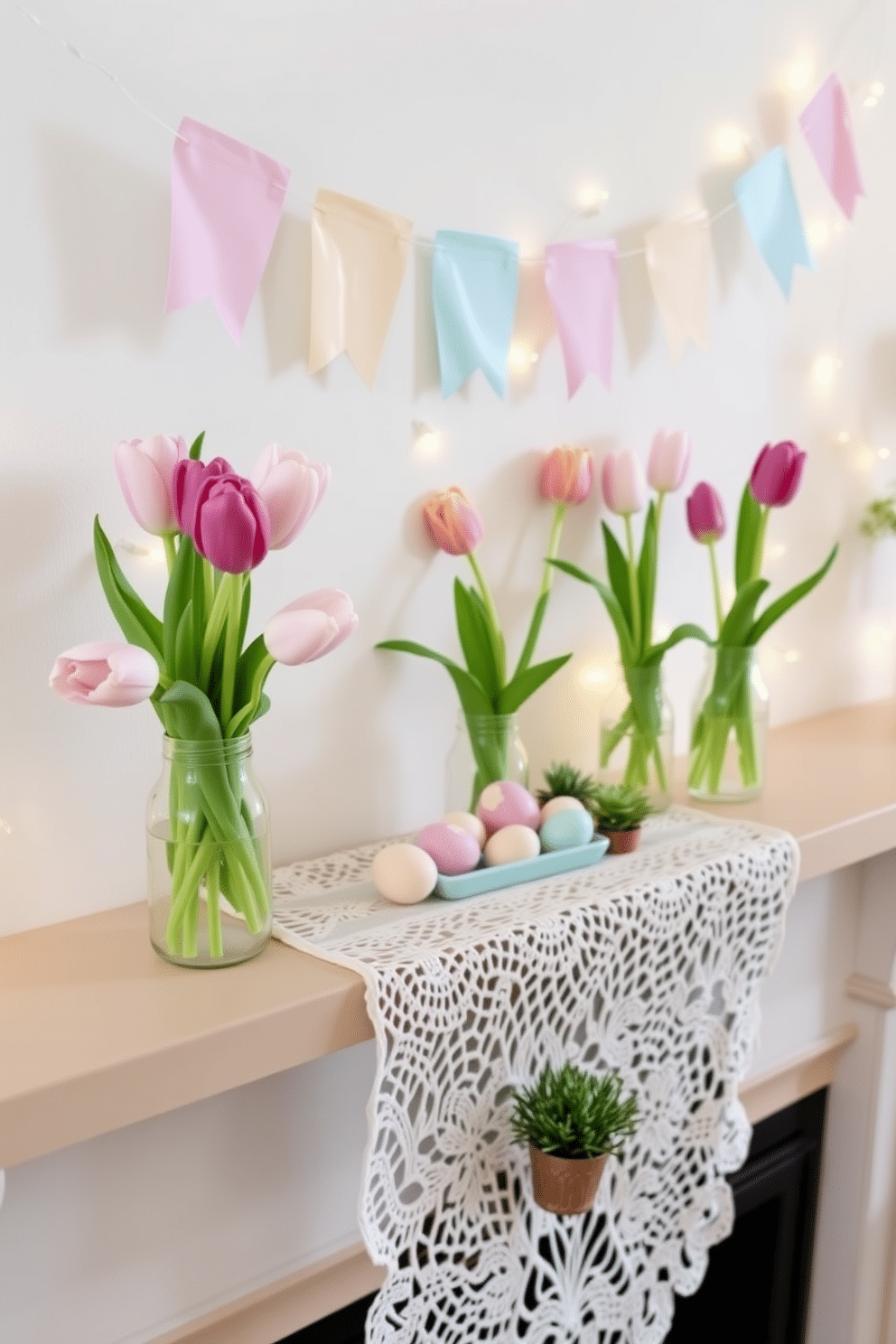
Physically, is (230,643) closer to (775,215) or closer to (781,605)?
(781,605)

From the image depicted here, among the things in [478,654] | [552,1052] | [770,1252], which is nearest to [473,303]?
[478,654]

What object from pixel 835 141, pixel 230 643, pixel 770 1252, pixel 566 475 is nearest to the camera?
pixel 230 643

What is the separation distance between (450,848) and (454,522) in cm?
29

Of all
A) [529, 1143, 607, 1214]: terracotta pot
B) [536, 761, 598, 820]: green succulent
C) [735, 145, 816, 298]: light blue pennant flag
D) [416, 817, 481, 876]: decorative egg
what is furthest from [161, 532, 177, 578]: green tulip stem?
[735, 145, 816, 298]: light blue pennant flag

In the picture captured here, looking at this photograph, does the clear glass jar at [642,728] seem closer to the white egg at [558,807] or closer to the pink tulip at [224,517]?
the white egg at [558,807]

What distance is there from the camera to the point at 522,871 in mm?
1063

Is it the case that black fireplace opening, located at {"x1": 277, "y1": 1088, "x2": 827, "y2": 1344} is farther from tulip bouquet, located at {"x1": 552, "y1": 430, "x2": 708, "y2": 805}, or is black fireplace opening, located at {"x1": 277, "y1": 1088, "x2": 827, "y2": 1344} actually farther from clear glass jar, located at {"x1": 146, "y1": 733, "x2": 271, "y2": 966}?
clear glass jar, located at {"x1": 146, "y1": 733, "x2": 271, "y2": 966}

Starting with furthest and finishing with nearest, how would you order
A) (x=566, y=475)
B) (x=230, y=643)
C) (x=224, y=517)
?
1. (x=566, y=475)
2. (x=230, y=643)
3. (x=224, y=517)

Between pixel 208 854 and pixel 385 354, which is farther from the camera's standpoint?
pixel 385 354

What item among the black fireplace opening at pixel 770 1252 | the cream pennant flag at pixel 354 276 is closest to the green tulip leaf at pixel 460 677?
the cream pennant flag at pixel 354 276

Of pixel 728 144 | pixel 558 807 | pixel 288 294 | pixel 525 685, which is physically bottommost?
pixel 558 807

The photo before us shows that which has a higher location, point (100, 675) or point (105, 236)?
point (105, 236)

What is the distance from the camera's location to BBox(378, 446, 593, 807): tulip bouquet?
44.1 inches

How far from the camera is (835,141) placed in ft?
4.76
